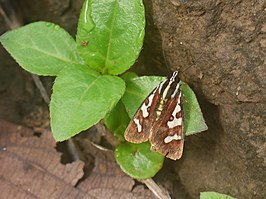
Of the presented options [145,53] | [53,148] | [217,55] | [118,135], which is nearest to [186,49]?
[217,55]

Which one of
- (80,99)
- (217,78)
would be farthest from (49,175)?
(217,78)

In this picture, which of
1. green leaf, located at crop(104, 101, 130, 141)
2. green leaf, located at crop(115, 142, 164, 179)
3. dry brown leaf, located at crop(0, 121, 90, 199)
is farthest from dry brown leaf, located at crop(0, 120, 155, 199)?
green leaf, located at crop(104, 101, 130, 141)

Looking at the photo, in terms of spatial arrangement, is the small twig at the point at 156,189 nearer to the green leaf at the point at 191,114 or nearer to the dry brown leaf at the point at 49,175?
the dry brown leaf at the point at 49,175

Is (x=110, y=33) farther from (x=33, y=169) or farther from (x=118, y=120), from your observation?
(x=33, y=169)

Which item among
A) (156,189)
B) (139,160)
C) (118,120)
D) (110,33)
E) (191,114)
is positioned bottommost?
(156,189)

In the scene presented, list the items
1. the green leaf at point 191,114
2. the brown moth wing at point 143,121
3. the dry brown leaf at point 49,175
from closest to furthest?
the green leaf at point 191,114, the brown moth wing at point 143,121, the dry brown leaf at point 49,175

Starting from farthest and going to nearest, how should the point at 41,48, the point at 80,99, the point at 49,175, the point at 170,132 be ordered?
the point at 49,175 < the point at 41,48 < the point at 170,132 < the point at 80,99

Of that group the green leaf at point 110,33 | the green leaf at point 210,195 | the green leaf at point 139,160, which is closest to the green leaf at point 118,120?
the green leaf at point 139,160
